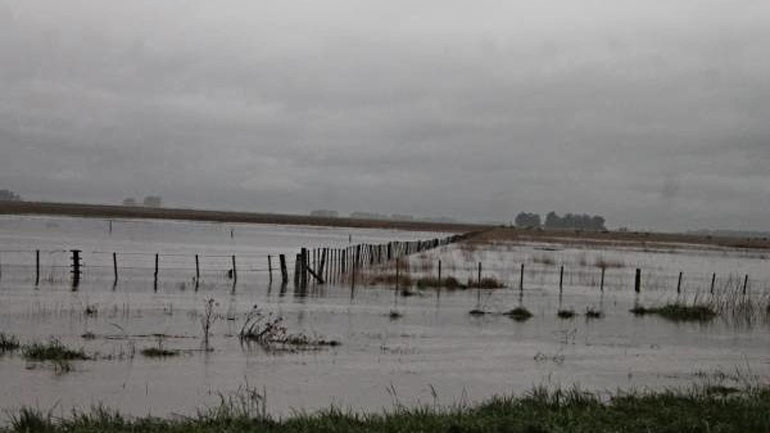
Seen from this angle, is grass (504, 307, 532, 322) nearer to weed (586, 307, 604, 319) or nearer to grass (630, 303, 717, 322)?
weed (586, 307, 604, 319)

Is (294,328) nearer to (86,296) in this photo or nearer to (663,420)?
(86,296)

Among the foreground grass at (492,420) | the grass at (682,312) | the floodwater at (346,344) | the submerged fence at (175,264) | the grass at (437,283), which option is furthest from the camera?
the grass at (437,283)

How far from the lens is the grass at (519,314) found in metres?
26.5

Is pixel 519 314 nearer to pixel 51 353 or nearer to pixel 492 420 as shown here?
pixel 51 353

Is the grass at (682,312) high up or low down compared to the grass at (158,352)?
up

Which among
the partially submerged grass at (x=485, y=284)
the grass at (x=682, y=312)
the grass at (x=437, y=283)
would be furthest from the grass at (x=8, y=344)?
the partially submerged grass at (x=485, y=284)

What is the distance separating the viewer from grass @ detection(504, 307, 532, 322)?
26453 mm

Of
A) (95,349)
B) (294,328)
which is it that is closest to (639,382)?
(294,328)

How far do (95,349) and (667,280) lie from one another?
36.1 m

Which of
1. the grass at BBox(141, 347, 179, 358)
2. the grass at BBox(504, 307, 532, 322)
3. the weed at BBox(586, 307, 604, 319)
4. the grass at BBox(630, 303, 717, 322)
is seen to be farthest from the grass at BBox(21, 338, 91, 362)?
the grass at BBox(630, 303, 717, 322)

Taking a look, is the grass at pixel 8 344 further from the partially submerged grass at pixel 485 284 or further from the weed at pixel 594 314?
the partially submerged grass at pixel 485 284

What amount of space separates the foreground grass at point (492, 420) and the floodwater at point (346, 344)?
2037 mm

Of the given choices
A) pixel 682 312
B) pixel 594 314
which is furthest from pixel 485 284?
pixel 682 312

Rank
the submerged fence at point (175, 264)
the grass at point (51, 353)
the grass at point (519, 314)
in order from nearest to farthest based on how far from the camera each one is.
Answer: the grass at point (51, 353) < the grass at point (519, 314) < the submerged fence at point (175, 264)
